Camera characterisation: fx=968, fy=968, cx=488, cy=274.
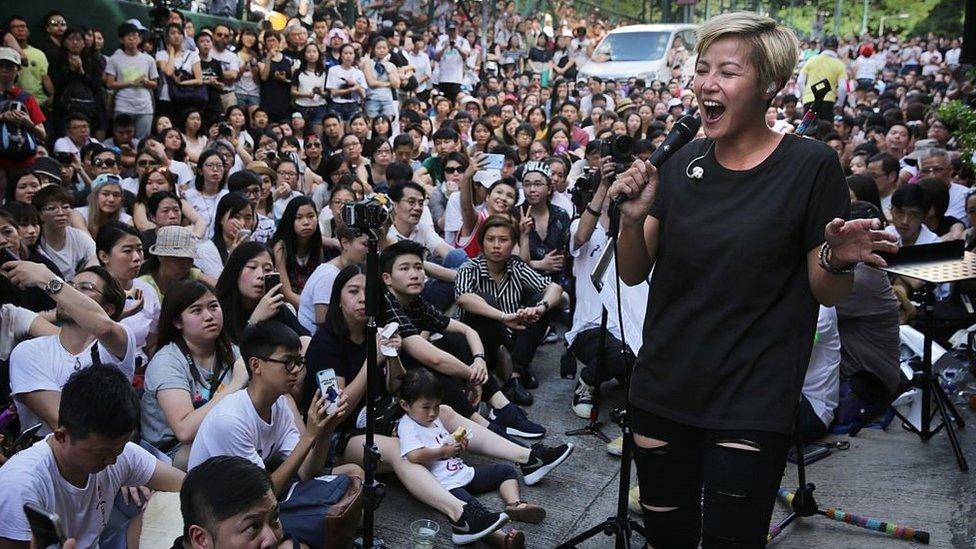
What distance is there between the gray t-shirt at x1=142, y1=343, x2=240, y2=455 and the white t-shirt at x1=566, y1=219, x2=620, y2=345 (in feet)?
8.26

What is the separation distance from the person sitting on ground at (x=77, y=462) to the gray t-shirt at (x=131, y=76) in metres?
7.47

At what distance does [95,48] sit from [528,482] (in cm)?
735

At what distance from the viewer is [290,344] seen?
3.88 meters

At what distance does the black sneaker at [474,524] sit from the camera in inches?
160

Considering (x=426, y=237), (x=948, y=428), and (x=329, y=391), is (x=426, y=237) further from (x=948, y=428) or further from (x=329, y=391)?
(x=948, y=428)

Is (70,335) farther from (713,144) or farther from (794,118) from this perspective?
(794,118)

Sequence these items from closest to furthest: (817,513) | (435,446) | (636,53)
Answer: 1. (817,513)
2. (435,446)
3. (636,53)

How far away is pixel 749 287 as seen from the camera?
7.45 feet

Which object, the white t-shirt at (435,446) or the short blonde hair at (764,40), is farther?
the white t-shirt at (435,446)

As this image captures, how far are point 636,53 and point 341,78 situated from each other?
395 inches

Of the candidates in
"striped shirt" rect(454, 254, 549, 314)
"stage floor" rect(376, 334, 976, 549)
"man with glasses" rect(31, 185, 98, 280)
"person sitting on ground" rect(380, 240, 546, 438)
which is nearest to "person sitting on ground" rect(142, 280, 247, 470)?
"stage floor" rect(376, 334, 976, 549)

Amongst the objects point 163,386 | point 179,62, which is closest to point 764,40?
point 163,386

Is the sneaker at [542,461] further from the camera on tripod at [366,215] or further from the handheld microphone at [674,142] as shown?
the handheld microphone at [674,142]

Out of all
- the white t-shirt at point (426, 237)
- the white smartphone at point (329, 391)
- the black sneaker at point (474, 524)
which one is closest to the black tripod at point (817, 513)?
the black sneaker at point (474, 524)
